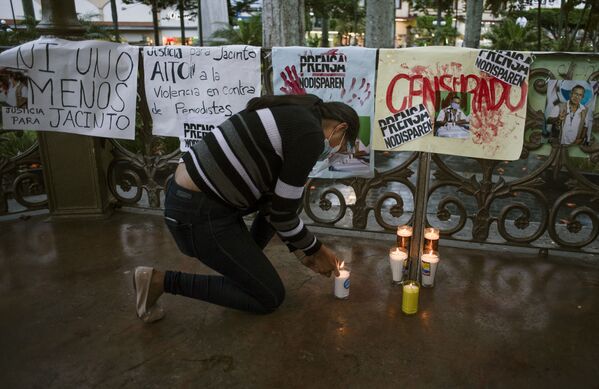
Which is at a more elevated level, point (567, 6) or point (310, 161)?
point (567, 6)

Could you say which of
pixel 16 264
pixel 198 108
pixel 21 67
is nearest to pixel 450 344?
pixel 198 108

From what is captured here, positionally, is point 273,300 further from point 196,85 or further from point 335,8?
point 335,8

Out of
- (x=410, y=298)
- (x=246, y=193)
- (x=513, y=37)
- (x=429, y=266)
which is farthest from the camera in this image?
(x=513, y=37)

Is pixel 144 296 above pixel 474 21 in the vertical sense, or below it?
below

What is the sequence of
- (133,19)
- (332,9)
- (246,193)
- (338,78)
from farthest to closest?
(133,19) → (332,9) → (338,78) → (246,193)

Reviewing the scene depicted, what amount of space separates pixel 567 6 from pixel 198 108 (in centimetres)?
1435

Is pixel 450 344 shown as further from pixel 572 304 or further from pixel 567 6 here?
pixel 567 6

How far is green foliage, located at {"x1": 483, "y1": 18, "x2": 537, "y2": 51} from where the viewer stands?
75.4 ft

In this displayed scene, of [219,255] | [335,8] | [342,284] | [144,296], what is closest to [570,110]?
[342,284]

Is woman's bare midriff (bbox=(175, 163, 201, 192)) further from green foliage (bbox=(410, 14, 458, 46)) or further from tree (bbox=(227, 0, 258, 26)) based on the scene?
green foliage (bbox=(410, 14, 458, 46))

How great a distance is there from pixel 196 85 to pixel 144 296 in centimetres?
192

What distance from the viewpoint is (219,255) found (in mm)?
2479

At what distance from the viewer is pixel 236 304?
2.68m

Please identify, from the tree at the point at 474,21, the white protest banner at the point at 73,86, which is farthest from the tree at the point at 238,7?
the white protest banner at the point at 73,86
